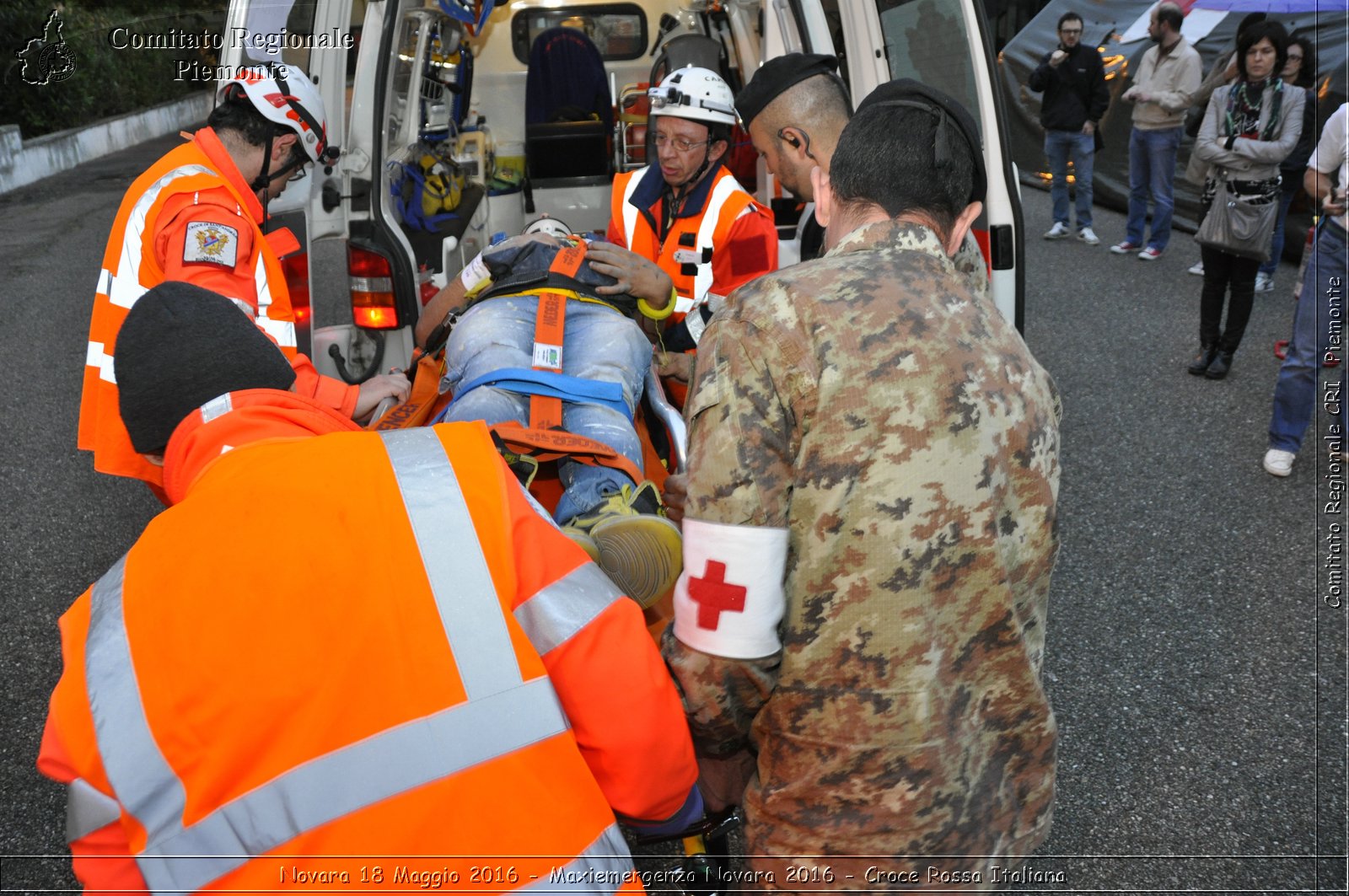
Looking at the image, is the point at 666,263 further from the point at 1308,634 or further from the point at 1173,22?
the point at 1173,22

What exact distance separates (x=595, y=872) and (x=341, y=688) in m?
0.40

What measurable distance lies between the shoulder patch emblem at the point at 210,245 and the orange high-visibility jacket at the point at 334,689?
184cm

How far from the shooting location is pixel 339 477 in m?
1.22

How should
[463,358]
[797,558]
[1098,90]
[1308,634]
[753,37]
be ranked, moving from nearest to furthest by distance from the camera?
[797,558] → [463,358] → [1308,634] → [753,37] → [1098,90]

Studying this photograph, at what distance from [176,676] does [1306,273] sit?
488 centimetres

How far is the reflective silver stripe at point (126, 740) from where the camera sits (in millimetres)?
1123

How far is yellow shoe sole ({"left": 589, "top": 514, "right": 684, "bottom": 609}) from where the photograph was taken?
197cm

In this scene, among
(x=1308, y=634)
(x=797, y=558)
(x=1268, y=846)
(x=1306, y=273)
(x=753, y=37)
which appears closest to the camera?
(x=797, y=558)

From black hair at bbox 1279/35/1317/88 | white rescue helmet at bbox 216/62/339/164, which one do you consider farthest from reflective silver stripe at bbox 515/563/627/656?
black hair at bbox 1279/35/1317/88

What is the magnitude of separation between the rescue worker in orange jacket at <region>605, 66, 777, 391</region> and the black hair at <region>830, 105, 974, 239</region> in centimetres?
214

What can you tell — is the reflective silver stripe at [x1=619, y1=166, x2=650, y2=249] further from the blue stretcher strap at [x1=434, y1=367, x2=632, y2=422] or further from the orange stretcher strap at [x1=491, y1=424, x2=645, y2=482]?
the orange stretcher strap at [x1=491, y1=424, x2=645, y2=482]

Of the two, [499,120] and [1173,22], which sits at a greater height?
[1173,22]

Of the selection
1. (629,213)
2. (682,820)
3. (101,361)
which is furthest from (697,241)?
(682,820)

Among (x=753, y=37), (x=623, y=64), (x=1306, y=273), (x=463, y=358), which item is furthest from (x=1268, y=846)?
(x=623, y=64)
